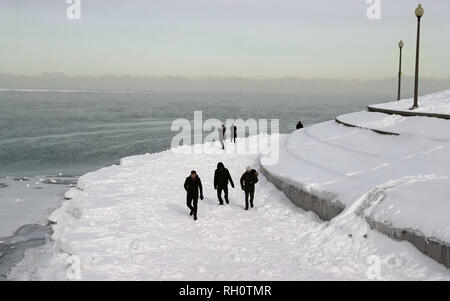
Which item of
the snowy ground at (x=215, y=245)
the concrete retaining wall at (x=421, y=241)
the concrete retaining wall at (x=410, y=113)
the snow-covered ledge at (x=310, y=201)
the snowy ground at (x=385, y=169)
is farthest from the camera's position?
the concrete retaining wall at (x=410, y=113)

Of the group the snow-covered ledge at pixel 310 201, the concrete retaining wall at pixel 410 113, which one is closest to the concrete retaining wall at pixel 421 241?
the snow-covered ledge at pixel 310 201

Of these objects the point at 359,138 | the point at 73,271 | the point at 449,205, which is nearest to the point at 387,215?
the point at 449,205

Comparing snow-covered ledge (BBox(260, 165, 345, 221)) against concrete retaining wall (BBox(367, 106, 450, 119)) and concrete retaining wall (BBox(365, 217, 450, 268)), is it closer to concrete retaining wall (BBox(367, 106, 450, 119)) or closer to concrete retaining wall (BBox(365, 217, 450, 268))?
concrete retaining wall (BBox(365, 217, 450, 268))

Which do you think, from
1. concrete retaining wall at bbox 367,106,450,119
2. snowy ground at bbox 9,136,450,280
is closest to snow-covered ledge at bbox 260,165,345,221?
snowy ground at bbox 9,136,450,280

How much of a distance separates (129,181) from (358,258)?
475 inches

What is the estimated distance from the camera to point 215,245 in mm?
10234

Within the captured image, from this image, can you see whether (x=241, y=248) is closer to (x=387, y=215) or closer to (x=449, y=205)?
(x=387, y=215)

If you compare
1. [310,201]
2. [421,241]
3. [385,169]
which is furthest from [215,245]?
[385,169]

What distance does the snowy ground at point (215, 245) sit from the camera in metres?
8.54

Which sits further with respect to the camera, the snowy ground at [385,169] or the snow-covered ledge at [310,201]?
the snow-covered ledge at [310,201]

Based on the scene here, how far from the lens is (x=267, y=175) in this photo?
17547mm

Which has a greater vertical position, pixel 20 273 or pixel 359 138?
pixel 359 138

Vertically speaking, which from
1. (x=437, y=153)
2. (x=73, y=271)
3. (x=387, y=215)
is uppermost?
(x=437, y=153)

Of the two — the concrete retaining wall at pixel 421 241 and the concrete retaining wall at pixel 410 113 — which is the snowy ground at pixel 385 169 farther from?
the concrete retaining wall at pixel 410 113
